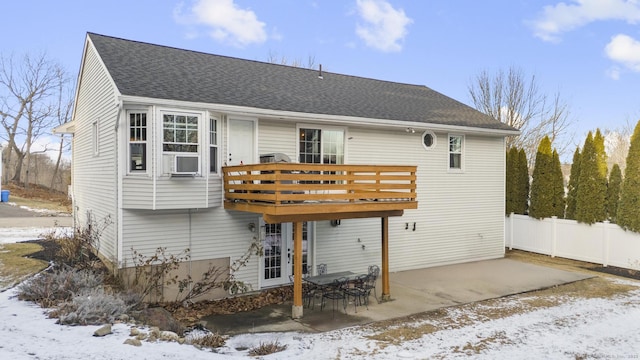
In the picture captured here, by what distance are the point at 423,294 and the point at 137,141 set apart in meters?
7.46

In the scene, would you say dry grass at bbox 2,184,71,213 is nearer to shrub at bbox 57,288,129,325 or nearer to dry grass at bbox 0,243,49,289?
dry grass at bbox 0,243,49,289

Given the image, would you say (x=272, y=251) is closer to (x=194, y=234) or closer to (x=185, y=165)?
(x=194, y=234)

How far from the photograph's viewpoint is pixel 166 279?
30.0 ft

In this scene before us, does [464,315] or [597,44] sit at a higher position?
[597,44]

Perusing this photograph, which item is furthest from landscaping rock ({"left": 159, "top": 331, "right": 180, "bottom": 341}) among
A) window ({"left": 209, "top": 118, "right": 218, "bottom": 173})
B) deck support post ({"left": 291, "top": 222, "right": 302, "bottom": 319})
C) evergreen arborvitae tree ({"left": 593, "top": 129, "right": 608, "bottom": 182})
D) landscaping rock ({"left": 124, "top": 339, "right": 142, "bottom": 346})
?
evergreen arborvitae tree ({"left": 593, "top": 129, "right": 608, "bottom": 182})

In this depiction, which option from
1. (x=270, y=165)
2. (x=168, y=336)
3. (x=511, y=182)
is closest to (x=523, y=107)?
(x=511, y=182)

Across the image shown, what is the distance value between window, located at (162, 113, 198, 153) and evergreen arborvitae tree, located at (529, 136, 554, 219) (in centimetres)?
1242

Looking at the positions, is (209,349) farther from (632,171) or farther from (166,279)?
(632,171)

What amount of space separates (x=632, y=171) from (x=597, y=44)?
15.5 m

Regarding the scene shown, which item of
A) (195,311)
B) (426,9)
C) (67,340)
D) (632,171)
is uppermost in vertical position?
(426,9)

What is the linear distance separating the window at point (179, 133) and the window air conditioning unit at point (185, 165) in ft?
0.95

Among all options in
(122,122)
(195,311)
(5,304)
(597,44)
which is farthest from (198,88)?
(597,44)

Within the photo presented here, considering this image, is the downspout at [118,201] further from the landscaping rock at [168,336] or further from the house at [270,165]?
the landscaping rock at [168,336]

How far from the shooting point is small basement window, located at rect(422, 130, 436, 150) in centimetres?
1307
